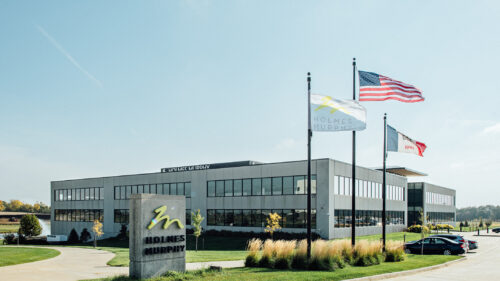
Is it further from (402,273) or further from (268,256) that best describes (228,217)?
(402,273)

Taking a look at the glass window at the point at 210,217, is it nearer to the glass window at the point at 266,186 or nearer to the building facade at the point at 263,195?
the building facade at the point at 263,195

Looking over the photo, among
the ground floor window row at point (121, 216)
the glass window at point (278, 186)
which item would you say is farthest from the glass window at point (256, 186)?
the ground floor window row at point (121, 216)

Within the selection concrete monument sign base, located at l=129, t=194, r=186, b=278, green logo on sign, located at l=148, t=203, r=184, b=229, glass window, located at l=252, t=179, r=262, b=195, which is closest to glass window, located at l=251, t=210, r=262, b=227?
glass window, located at l=252, t=179, r=262, b=195

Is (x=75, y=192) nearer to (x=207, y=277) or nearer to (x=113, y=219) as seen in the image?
(x=113, y=219)

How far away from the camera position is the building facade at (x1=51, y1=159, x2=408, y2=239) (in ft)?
149

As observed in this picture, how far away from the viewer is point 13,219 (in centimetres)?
A: 15275

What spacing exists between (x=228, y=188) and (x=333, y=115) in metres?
33.1

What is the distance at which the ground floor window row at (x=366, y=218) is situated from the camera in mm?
46553

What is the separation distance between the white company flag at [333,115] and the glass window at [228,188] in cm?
3234

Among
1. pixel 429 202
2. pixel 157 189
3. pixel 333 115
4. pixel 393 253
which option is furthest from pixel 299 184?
pixel 429 202

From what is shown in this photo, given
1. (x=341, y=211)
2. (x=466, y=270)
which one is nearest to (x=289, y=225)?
(x=341, y=211)

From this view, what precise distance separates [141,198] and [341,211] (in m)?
32.6

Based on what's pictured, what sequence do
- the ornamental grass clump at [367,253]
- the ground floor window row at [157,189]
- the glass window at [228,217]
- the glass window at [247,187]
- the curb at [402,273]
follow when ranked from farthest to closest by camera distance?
the ground floor window row at [157,189] → the glass window at [228,217] → the glass window at [247,187] → the ornamental grass clump at [367,253] → the curb at [402,273]

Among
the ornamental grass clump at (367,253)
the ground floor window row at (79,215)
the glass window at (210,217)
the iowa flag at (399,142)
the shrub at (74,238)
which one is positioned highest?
the iowa flag at (399,142)
